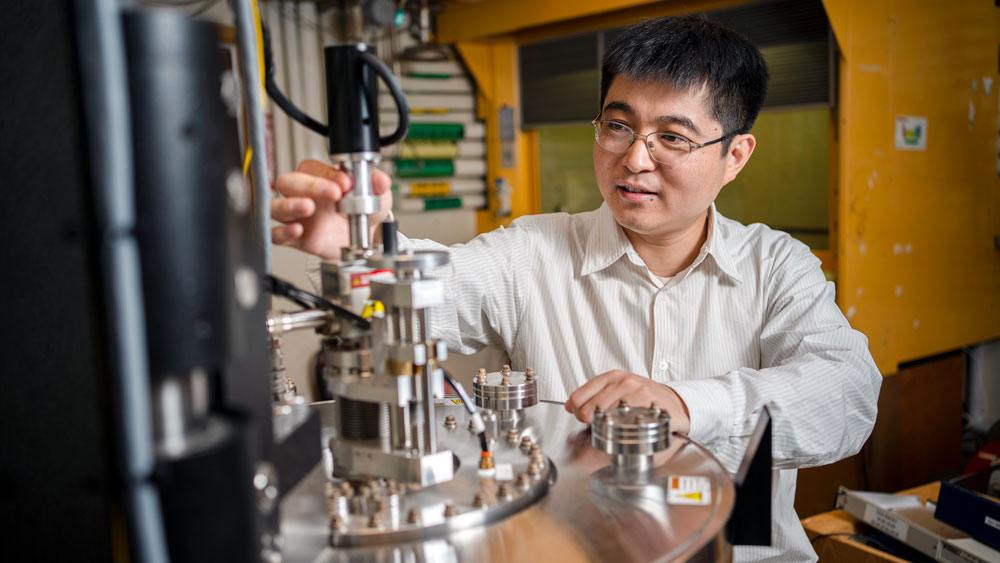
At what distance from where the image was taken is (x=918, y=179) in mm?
Result: 2688

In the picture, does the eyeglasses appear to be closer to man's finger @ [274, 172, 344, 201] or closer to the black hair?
the black hair

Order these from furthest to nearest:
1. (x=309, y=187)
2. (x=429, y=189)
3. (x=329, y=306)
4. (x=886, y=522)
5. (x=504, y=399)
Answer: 1. (x=429, y=189)
2. (x=886, y=522)
3. (x=504, y=399)
4. (x=309, y=187)
5. (x=329, y=306)

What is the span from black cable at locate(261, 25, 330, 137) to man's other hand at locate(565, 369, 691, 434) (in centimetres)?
44

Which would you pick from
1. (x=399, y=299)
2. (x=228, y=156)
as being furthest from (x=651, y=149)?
(x=228, y=156)

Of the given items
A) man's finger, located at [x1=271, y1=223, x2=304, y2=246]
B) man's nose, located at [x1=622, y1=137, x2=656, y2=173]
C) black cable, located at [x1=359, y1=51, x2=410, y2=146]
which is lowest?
man's finger, located at [x1=271, y1=223, x2=304, y2=246]

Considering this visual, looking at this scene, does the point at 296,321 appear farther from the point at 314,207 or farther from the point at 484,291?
the point at 484,291

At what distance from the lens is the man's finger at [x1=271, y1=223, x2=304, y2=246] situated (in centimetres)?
91

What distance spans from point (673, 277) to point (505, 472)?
892 mm

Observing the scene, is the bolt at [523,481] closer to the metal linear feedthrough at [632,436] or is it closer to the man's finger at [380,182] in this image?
the metal linear feedthrough at [632,436]

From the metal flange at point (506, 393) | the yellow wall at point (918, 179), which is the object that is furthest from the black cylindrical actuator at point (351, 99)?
the yellow wall at point (918, 179)

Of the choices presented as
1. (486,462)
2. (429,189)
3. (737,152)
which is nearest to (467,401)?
(486,462)

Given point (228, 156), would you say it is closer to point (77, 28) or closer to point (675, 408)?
point (77, 28)

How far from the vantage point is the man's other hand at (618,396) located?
94cm

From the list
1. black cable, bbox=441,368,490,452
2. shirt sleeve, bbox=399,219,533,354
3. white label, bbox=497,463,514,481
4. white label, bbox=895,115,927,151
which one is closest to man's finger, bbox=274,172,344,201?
black cable, bbox=441,368,490,452
